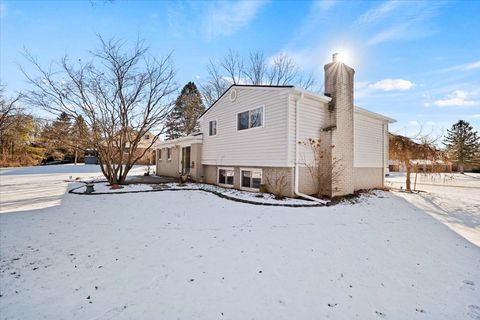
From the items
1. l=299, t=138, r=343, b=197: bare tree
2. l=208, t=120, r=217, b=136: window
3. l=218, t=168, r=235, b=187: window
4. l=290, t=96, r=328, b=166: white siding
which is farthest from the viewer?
l=208, t=120, r=217, b=136: window

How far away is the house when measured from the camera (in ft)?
30.6

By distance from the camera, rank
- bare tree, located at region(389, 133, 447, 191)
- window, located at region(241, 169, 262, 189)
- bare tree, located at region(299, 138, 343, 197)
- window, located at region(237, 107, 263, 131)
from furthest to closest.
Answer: bare tree, located at region(389, 133, 447, 191) < window, located at region(241, 169, 262, 189) < window, located at region(237, 107, 263, 131) < bare tree, located at region(299, 138, 343, 197)

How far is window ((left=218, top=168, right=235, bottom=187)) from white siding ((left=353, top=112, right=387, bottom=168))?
625 centimetres

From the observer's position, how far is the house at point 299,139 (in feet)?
30.6

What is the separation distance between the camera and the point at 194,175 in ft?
48.2

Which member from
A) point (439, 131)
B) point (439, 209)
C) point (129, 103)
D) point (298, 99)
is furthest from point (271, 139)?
point (439, 131)

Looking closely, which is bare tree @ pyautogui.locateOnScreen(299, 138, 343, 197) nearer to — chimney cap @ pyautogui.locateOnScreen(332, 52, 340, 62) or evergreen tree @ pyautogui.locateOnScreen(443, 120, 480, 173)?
chimney cap @ pyautogui.locateOnScreen(332, 52, 340, 62)

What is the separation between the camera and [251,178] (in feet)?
36.7

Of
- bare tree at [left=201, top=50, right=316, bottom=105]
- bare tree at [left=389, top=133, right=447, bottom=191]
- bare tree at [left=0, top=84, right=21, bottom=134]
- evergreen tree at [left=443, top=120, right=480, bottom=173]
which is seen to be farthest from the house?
evergreen tree at [left=443, top=120, right=480, bottom=173]

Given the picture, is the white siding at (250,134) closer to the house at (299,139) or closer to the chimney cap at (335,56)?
the house at (299,139)

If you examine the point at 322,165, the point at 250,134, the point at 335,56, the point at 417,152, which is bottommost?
the point at 322,165

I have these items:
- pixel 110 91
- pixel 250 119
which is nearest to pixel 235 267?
pixel 250 119

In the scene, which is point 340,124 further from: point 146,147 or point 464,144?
point 464,144

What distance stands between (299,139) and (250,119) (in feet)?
8.98
